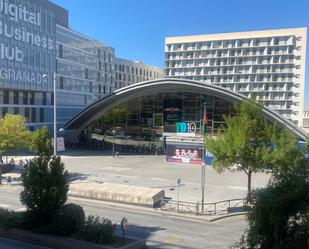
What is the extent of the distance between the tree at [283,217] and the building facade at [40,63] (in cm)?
4846

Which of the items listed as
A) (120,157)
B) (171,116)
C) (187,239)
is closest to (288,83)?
(171,116)

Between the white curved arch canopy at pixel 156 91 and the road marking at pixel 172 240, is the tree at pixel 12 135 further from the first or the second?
the road marking at pixel 172 240

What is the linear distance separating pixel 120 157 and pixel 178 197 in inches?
1007

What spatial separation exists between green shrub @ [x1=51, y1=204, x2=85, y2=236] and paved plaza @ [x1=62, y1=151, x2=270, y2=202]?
41.3 feet

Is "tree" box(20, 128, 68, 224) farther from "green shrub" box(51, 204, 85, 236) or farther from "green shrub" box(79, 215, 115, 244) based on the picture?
"green shrub" box(79, 215, 115, 244)

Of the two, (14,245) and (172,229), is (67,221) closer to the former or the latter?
(14,245)

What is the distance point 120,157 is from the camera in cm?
5372

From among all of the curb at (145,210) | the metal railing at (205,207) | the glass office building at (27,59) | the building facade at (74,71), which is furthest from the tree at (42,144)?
the building facade at (74,71)

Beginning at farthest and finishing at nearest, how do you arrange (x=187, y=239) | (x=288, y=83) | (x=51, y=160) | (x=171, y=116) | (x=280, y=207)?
(x=288, y=83) → (x=171, y=116) → (x=187, y=239) → (x=51, y=160) → (x=280, y=207)

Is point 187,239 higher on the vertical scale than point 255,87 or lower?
lower

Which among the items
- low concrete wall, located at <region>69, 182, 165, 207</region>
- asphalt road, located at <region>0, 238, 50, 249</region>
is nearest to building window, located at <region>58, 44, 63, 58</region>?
low concrete wall, located at <region>69, 182, 165, 207</region>

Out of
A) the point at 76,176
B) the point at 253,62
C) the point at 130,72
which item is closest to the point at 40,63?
the point at 76,176

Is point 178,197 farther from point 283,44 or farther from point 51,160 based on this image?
point 283,44

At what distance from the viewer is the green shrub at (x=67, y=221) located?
55.8ft
